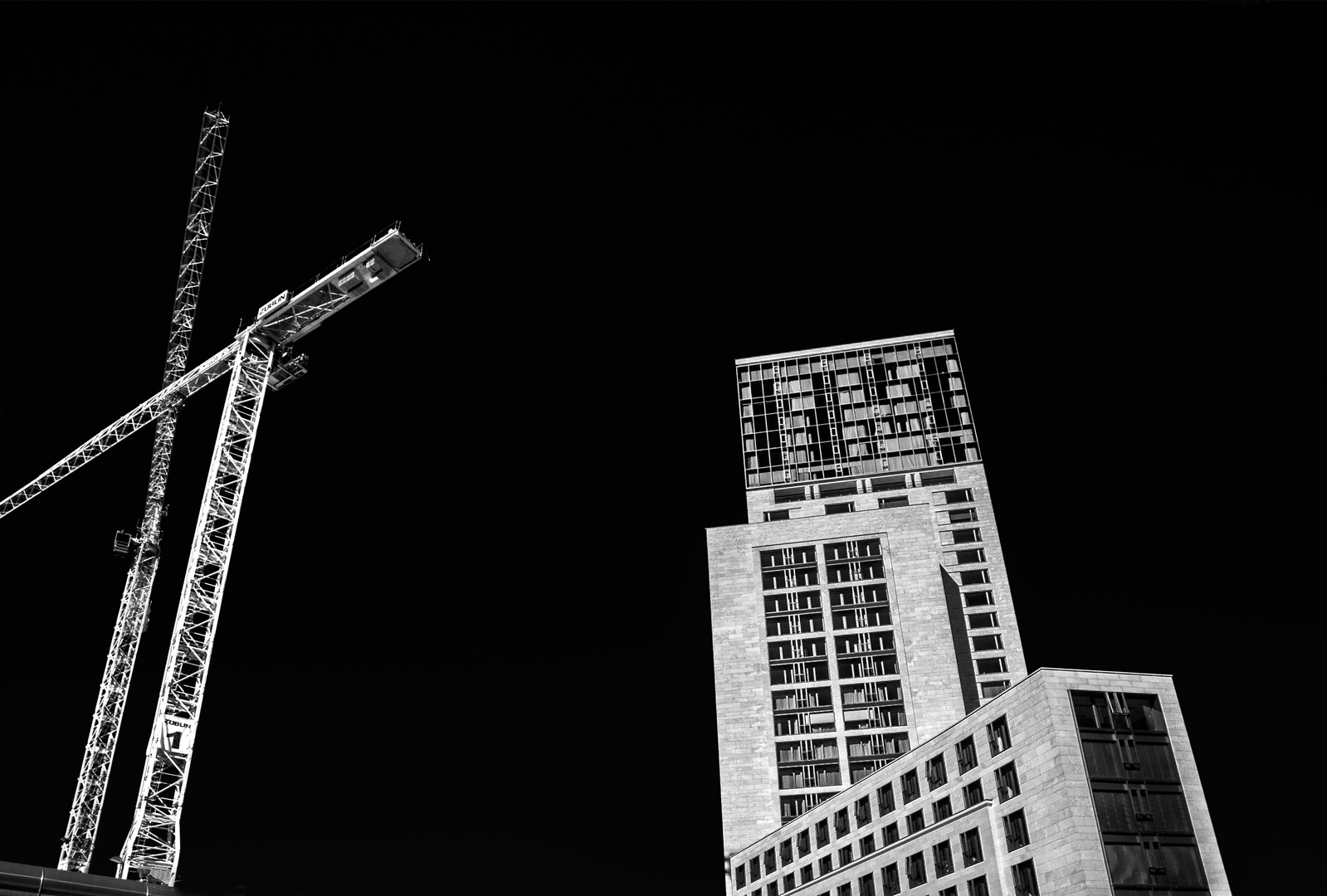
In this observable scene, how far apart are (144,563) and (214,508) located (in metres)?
42.5

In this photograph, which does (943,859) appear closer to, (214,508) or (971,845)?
(971,845)

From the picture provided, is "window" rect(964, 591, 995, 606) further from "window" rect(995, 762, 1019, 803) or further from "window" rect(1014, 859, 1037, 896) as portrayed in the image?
"window" rect(1014, 859, 1037, 896)

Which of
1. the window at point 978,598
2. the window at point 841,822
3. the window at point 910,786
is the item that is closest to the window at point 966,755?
the window at point 910,786

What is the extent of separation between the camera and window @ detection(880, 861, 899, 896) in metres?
88.6

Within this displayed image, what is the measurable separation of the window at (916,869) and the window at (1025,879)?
10.9 meters

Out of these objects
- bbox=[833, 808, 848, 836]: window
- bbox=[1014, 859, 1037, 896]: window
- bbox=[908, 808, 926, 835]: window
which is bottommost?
bbox=[1014, 859, 1037, 896]: window

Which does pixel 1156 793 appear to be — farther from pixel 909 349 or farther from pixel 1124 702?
pixel 909 349

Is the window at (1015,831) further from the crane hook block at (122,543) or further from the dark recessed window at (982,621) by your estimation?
the crane hook block at (122,543)

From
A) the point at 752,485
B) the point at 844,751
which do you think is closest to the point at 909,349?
the point at 752,485

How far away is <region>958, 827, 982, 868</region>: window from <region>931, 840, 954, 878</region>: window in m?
1.51

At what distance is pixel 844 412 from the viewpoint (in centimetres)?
16050

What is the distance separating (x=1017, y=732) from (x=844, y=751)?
154 ft

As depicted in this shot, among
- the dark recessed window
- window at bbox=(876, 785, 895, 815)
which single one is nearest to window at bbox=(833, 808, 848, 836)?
window at bbox=(876, 785, 895, 815)

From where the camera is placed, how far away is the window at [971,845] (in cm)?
7994
